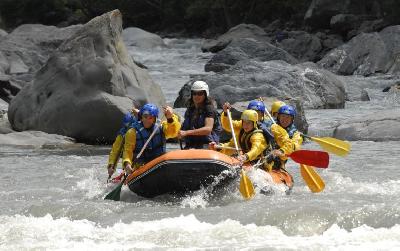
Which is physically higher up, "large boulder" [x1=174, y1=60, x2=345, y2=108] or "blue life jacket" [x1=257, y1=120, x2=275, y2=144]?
"blue life jacket" [x1=257, y1=120, x2=275, y2=144]

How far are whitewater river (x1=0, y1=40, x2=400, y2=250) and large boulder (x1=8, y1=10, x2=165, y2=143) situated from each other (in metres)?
1.91

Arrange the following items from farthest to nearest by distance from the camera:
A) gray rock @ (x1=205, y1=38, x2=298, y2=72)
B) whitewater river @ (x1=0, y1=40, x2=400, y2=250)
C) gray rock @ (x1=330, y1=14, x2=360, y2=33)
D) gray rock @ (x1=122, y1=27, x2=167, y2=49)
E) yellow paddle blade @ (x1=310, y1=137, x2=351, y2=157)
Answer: gray rock @ (x1=122, y1=27, x2=167, y2=49)
gray rock @ (x1=330, y1=14, x2=360, y2=33)
gray rock @ (x1=205, y1=38, x2=298, y2=72)
yellow paddle blade @ (x1=310, y1=137, x2=351, y2=157)
whitewater river @ (x1=0, y1=40, x2=400, y2=250)

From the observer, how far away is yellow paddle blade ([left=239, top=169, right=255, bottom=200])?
26.8 feet

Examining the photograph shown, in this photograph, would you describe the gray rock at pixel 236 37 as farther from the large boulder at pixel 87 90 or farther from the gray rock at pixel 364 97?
the large boulder at pixel 87 90

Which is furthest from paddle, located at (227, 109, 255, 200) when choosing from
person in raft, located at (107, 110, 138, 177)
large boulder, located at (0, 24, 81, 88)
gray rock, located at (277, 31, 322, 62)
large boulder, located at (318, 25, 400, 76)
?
gray rock, located at (277, 31, 322, 62)

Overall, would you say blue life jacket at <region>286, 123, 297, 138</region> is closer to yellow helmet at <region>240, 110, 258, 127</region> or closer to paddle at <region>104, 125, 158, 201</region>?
yellow helmet at <region>240, 110, 258, 127</region>

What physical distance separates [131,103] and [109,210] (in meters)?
5.27

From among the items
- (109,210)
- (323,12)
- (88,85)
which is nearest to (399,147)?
(88,85)

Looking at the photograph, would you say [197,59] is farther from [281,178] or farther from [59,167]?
[281,178]

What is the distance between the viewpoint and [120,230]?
7.25 metres

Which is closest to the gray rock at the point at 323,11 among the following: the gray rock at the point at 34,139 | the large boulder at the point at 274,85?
the large boulder at the point at 274,85

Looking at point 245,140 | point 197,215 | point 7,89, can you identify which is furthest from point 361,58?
point 197,215

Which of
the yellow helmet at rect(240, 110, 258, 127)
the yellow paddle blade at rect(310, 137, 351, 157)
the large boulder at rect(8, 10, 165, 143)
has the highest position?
the yellow helmet at rect(240, 110, 258, 127)

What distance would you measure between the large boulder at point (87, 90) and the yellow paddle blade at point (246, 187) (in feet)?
16.4
